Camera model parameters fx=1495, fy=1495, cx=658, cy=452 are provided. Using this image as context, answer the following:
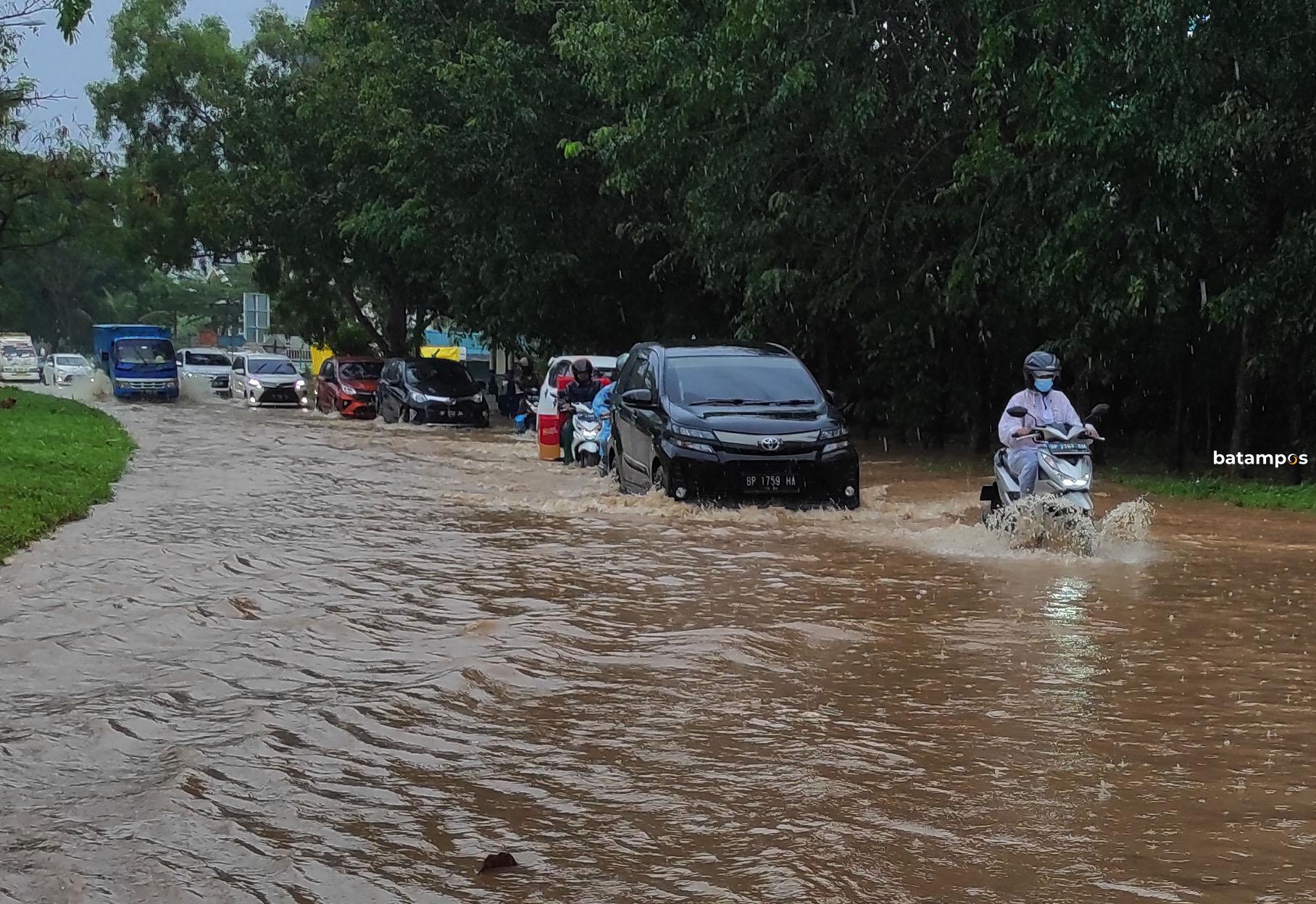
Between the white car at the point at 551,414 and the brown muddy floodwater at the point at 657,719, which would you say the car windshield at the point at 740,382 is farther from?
the white car at the point at 551,414

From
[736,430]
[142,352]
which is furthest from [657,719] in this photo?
[142,352]

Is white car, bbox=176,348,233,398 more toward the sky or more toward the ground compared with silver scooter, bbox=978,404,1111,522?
more toward the sky

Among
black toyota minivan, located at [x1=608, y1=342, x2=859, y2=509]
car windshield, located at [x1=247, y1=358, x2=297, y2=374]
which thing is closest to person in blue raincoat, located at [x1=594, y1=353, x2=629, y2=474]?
black toyota minivan, located at [x1=608, y1=342, x2=859, y2=509]

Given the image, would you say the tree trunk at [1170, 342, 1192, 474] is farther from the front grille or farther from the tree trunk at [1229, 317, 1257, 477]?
the front grille

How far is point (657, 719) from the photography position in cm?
629

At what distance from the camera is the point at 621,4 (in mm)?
21203

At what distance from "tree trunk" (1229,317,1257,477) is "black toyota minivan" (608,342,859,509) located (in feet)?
18.2

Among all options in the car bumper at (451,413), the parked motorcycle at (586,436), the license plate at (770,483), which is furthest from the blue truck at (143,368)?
the license plate at (770,483)

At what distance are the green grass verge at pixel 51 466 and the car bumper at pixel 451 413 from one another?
6078 mm

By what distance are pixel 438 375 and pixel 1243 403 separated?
1871cm

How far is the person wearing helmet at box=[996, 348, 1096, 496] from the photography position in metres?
11.2

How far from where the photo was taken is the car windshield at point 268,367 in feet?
139

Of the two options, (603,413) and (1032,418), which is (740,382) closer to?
(1032,418)

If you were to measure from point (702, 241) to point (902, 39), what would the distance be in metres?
4.60
